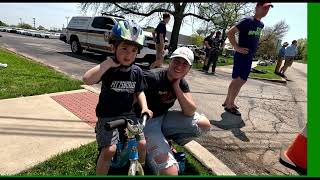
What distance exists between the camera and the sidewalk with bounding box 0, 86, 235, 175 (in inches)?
137

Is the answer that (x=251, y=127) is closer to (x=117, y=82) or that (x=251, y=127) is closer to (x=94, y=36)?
(x=117, y=82)

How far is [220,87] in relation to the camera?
905 centimetres

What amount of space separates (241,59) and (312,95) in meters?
1.91

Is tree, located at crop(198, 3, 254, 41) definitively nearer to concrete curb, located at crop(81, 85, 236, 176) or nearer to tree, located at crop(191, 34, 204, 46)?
concrete curb, located at crop(81, 85, 236, 176)

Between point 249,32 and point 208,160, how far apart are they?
2743 mm

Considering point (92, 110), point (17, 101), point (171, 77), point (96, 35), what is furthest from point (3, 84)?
point (96, 35)

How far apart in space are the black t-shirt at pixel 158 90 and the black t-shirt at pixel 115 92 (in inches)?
13.6

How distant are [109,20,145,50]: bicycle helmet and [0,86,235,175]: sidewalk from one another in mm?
1639

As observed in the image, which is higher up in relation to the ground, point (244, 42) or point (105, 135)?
point (244, 42)

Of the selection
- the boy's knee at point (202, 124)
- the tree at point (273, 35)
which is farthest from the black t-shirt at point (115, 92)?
the tree at point (273, 35)

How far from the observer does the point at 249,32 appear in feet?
18.5

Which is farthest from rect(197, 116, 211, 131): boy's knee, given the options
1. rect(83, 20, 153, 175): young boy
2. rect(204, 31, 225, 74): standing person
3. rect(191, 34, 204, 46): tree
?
rect(191, 34, 204, 46): tree

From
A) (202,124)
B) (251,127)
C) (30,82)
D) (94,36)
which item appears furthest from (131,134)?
(94,36)

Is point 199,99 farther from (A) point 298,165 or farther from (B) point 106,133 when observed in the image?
(B) point 106,133
